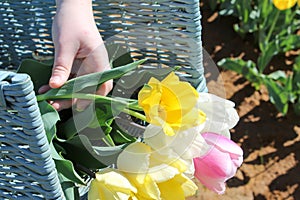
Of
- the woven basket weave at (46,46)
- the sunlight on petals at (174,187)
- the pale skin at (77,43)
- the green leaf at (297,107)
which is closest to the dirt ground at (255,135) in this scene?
the green leaf at (297,107)

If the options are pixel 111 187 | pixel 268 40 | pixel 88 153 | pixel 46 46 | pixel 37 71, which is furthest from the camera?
pixel 268 40

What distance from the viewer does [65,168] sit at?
2.78ft

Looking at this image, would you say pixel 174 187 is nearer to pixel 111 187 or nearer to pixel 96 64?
pixel 111 187

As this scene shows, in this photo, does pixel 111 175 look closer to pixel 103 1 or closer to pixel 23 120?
pixel 23 120

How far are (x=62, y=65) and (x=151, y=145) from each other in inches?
7.7

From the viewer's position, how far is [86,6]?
40.4 inches

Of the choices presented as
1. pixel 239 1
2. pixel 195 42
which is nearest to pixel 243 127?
pixel 239 1

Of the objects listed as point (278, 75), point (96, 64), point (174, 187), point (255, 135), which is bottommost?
point (255, 135)

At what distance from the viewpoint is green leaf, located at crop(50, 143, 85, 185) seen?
33.2 inches

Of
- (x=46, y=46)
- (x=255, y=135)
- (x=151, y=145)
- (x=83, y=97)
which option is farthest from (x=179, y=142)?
(x=255, y=135)

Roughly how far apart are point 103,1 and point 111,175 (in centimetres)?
45

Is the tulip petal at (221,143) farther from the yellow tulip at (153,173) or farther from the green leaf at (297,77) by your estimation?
the green leaf at (297,77)

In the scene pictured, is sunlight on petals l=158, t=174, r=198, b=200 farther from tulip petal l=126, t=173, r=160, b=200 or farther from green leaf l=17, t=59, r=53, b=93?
green leaf l=17, t=59, r=53, b=93

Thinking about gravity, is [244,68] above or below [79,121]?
below
